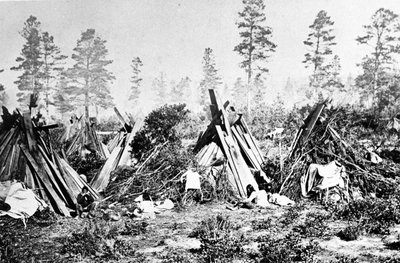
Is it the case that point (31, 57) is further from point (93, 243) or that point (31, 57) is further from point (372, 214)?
point (372, 214)

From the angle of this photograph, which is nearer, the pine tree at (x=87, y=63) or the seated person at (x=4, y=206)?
the seated person at (x=4, y=206)

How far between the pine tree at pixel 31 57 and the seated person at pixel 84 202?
117ft

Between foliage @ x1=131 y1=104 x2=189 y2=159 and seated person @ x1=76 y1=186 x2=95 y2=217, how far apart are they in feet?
6.65

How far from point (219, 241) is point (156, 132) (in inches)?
182

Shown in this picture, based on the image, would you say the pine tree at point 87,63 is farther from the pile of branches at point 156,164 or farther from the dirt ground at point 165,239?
the dirt ground at point 165,239

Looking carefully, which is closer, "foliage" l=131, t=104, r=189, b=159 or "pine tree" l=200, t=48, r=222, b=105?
"foliage" l=131, t=104, r=189, b=159

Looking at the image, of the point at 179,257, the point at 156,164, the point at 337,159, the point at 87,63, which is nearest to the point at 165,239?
the point at 179,257

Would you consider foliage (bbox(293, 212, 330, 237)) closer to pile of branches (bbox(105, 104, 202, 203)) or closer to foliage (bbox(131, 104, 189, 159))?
pile of branches (bbox(105, 104, 202, 203))

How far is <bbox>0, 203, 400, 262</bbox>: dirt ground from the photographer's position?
4262mm

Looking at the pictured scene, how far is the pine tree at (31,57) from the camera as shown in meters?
37.2

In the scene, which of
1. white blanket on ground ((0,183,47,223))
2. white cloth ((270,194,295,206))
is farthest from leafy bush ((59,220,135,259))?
white cloth ((270,194,295,206))

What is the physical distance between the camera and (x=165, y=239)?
4996mm

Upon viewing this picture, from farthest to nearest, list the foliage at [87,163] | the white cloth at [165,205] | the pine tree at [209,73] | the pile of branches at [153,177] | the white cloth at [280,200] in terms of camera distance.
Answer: the pine tree at [209,73] → the foliage at [87,163] → the pile of branches at [153,177] → the white cloth at [280,200] → the white cloth at [165,205]

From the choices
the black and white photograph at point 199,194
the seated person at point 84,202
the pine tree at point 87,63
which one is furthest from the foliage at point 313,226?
the pine tree at point 87,63
